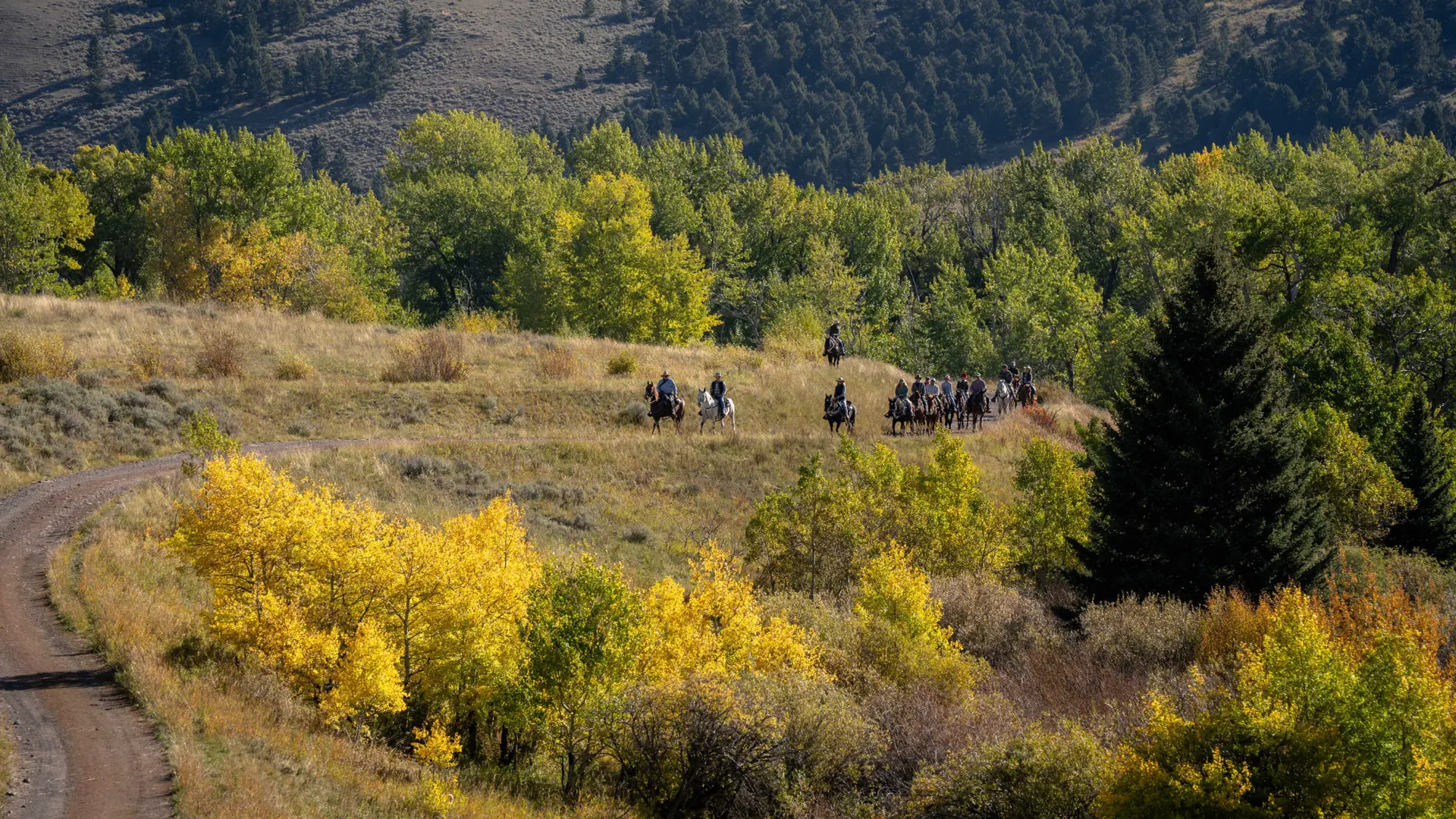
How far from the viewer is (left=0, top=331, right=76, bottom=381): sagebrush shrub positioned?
110 ft

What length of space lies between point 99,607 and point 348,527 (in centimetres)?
425

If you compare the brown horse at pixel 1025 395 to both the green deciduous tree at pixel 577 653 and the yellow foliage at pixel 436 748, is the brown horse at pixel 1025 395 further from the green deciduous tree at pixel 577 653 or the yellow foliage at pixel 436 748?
the yellow foliage at pixel 436 748

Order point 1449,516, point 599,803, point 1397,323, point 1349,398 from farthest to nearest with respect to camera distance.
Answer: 1. point 1397,323
2. point 1349,398
3. point 1449,516
4. point 599,803

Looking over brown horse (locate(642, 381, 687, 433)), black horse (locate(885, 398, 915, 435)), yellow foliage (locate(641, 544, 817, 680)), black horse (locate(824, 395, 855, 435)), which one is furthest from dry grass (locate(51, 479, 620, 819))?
black horse (locate(885, 398, 915, 435))

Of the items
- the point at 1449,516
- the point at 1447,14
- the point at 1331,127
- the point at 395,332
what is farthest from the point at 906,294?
the point at 1447,14

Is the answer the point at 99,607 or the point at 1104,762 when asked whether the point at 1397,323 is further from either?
the point at 99,607

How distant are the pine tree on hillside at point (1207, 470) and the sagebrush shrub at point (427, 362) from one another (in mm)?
22786

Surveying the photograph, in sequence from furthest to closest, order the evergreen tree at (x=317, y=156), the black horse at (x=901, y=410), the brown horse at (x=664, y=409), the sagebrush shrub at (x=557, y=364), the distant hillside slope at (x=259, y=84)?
the distant hillside slope at (x=259, y=84)
the evergreen tree at (x=317, y=156)
the sagebrush shrub at (x=557, y=364)
the black horse at (x=901, y=410)
the brown horse at (x=664, y=409)

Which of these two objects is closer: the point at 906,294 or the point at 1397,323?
the point at 1397,323

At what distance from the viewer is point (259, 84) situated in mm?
181500

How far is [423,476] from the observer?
3228cm

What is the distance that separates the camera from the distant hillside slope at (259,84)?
163 metres

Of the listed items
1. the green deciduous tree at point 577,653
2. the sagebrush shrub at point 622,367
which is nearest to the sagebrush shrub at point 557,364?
the sagebrush shrub at point 622,367

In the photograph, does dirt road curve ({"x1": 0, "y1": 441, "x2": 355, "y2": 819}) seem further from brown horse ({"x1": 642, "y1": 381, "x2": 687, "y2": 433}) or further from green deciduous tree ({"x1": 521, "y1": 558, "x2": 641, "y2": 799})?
brown horse ({"x1": 642, "y1": 381, "x2": 687, "y2": 433})
